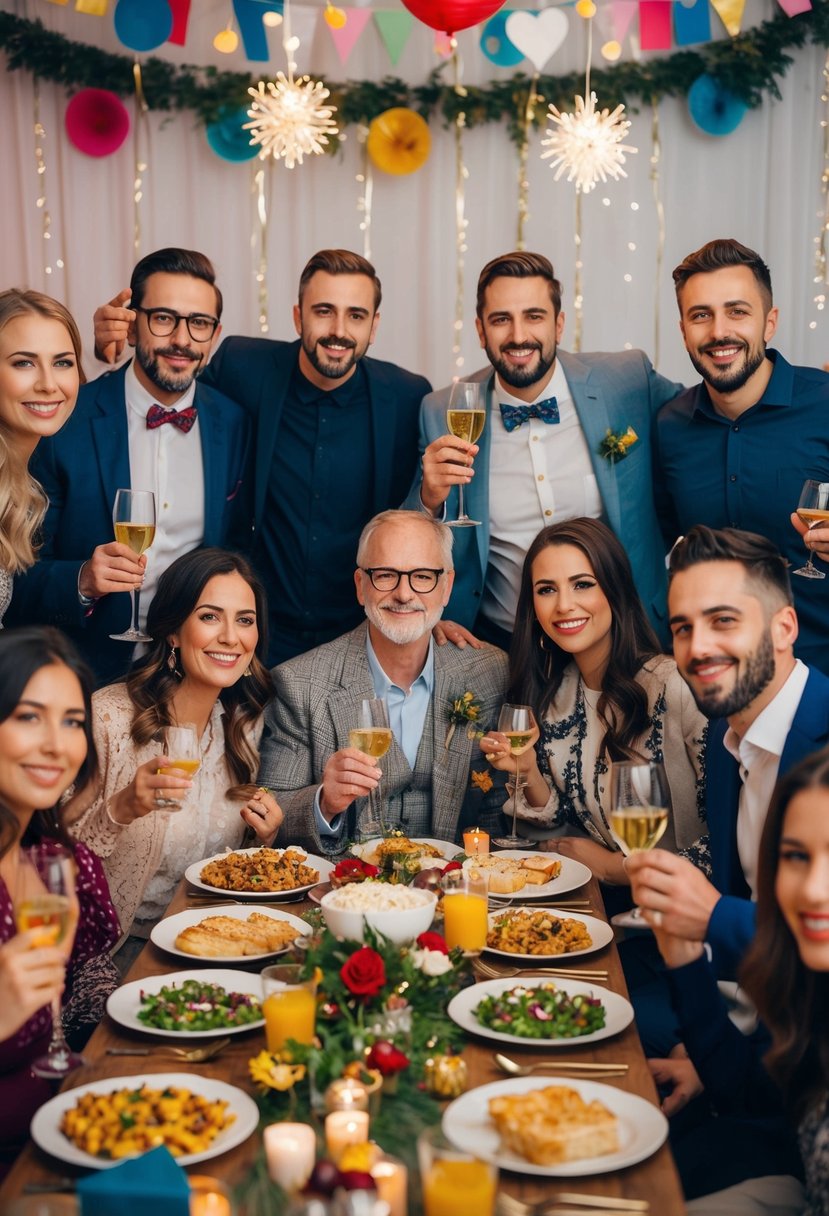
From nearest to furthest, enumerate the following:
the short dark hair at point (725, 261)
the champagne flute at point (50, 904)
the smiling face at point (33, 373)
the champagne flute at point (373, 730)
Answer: the champagne flute at point (50, 904)
the champagne flute at point (373, 730)
the smiling face at point (33, 373)
the short dark hair at point (725, 261)

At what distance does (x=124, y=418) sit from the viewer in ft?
12.8

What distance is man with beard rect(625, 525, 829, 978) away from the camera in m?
2.47

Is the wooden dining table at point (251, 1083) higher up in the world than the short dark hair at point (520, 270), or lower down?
lower down

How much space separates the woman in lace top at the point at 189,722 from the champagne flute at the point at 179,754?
0.50 metres

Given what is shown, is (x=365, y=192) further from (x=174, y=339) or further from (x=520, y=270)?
(x=174, y=339)

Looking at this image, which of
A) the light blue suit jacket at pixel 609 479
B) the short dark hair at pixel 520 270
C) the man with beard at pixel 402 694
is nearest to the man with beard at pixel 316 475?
the light blue suit jacket at pixel 609 479

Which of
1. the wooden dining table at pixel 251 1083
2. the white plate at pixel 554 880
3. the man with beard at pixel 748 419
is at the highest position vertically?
the man with beard at pixel 748 419

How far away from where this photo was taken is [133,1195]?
1374 mm

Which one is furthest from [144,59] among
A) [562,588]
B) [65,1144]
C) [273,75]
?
[65,1144]

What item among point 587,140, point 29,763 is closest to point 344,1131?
point 29,763

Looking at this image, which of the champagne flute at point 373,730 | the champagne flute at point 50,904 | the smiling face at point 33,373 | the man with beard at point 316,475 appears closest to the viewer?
the champagne flute at point 50,904

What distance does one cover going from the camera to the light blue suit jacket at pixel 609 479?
3.87 m

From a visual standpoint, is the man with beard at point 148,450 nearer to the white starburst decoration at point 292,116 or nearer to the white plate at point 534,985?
the white starburst decoration at point 292,116

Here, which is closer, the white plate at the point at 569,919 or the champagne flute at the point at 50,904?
the champagne flute at the point at 50,904
